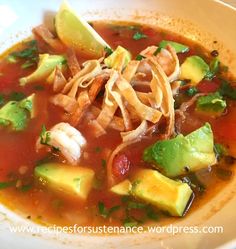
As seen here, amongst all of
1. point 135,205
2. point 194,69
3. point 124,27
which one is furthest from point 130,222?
point 124,27

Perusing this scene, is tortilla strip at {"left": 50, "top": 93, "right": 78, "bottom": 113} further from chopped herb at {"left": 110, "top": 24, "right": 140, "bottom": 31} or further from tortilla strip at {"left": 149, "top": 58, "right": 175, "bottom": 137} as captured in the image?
chopped herb at {"left": 110, "top": 24, "right": 140, "bottom": 31}

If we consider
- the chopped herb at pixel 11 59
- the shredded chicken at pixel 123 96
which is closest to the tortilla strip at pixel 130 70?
the shredded chicken at pixel 123 96

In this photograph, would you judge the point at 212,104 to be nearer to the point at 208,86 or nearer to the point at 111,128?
the point at 208,86

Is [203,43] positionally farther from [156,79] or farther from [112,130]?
[112,130]

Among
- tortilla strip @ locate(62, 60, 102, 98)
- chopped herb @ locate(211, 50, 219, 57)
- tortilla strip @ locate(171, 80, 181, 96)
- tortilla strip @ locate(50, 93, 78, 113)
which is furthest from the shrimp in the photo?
chopped herb @ locate(211, 50, 219, 57)

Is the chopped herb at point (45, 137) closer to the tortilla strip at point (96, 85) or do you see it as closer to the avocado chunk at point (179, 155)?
the tortilla strip at point (96, 85)
